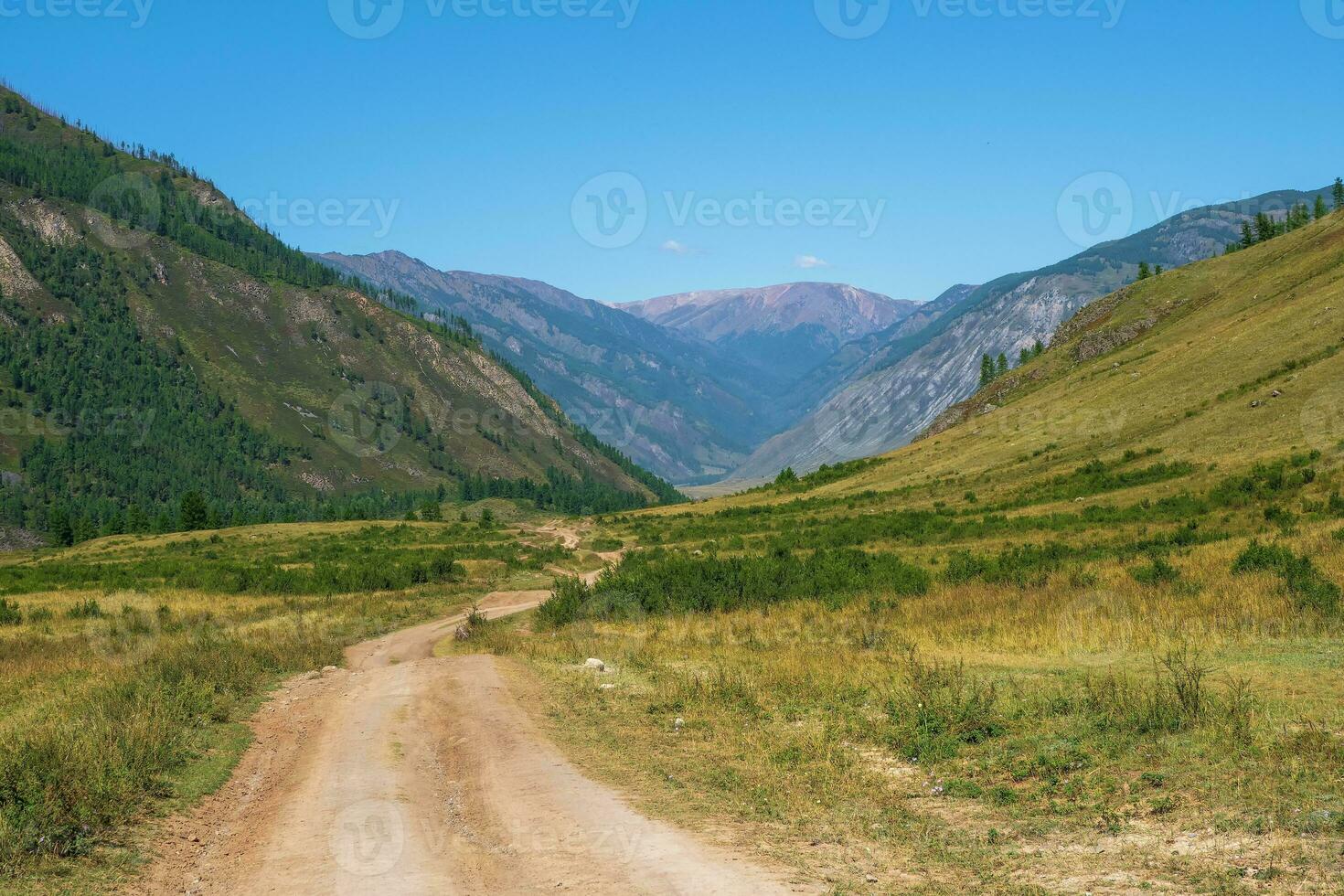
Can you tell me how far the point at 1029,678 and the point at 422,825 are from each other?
35.5 ft

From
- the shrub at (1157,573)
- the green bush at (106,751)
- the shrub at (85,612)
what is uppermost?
the green bush at (106,751)

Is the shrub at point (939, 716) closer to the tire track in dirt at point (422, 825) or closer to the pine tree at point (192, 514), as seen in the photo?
the tire track in dirt at point (422, 825)

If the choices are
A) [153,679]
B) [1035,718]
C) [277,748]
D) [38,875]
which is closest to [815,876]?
[1035,718]

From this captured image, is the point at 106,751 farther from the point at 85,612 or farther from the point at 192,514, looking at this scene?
the point at 192,514

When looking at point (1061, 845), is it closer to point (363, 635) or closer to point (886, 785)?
point (886, 785)

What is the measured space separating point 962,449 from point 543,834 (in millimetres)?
78105

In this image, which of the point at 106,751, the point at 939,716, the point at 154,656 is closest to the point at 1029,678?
the point at 939,716

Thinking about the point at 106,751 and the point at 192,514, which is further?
the point at 192,514

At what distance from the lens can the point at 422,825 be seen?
11.0 metres

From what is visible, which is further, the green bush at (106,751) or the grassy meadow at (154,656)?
the grassy meadow at (154,656)

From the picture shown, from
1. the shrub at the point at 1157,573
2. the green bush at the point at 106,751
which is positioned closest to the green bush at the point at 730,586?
the shrub at the point at 1157,573

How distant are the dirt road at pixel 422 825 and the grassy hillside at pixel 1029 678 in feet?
3.42

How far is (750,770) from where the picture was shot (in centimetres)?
1292

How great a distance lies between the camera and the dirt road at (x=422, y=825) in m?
9.09
